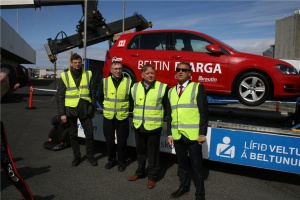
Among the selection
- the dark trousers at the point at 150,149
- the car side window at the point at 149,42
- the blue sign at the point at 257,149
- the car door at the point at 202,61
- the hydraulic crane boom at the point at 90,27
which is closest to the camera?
the blue sign at the point at 257,149

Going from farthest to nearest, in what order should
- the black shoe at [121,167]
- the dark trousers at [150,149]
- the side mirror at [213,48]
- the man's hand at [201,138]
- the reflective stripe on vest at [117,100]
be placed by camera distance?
the side mirror at [213,48] → the black shoe at [121,167] → the reflective stripe on vest at [117,100] → the dark trousers at [150,149] → the man's hand at [201,138]

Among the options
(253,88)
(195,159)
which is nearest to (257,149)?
(195,159)

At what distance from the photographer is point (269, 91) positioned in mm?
5355

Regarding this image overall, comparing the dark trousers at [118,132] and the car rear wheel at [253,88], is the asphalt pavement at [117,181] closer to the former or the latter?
the dark trousers at [118,132]

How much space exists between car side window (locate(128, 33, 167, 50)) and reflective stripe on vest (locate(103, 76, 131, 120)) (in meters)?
1.70

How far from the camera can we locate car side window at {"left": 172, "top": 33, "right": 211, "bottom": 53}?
5.80 meters

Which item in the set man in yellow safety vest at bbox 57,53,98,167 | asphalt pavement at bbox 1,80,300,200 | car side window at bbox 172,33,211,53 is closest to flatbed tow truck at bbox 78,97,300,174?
asphalt pavement at bbox 1,80,300,200

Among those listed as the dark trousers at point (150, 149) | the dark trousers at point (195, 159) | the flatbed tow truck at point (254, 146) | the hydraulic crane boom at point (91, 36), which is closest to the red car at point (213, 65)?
the flatbed tow truck at point (254, 146)

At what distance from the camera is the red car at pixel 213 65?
5355mm

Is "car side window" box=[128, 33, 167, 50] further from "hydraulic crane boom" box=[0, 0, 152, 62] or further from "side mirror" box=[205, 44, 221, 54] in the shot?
Answer: "hydraulic crane boom" box=[0, 0, 152, 62]

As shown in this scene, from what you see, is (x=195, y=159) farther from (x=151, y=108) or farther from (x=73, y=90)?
(x=73, y=90)

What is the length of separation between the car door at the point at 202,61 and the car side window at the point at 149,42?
365 mm

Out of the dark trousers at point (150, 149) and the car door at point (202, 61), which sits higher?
the car door at point (202, 61)

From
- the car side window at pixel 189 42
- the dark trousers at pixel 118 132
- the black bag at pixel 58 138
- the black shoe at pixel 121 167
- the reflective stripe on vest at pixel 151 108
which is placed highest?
the car side window at pixel 189 42
